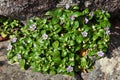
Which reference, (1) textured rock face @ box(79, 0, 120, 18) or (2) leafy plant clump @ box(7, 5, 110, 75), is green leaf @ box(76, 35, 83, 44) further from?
(1) textured rock face @ box(79, 0, 120, 18)

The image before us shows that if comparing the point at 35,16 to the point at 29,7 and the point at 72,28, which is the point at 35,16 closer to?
the point at 29,7

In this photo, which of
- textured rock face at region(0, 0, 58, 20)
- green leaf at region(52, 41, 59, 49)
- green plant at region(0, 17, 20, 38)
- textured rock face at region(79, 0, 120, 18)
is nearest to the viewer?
green leaf at region(52, 41, 59, 49)

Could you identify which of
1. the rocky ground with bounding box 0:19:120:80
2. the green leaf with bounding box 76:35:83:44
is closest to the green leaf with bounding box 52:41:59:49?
the green leaf with bounding box 76:35:83:44

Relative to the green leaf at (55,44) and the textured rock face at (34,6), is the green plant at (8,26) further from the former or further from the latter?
the green leaf at (55,44)

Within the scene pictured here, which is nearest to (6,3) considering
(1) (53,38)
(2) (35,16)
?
(2) (35,16)

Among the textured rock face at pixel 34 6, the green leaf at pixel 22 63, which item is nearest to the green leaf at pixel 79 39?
the textured rock face at pixel 34 6
